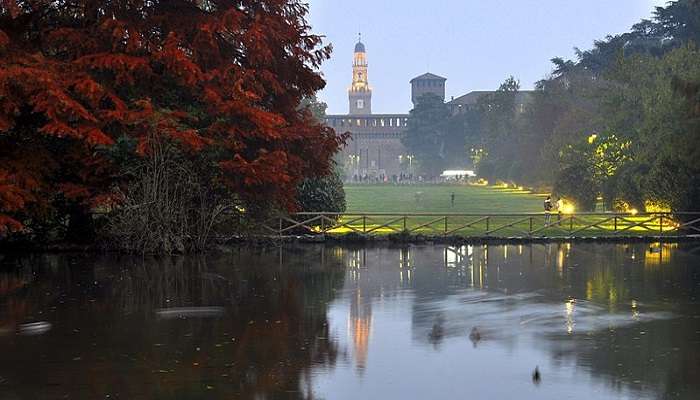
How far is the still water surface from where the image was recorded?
11.8 meters

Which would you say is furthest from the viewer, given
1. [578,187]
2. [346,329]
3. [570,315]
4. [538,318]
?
[578,187]

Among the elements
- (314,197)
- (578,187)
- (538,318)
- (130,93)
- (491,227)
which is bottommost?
(538,318)

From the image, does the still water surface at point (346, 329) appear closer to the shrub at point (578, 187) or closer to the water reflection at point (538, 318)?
the water reflection at point (538, 318)

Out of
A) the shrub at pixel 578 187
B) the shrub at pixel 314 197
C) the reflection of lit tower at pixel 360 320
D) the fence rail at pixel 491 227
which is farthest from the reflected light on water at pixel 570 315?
the shrub at pixel 578 187

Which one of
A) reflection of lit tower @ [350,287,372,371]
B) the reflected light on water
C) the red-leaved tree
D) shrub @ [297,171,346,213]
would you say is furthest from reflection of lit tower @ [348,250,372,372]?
shrub @ [297,171,346,213]

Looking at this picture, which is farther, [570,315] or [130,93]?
[130,93]

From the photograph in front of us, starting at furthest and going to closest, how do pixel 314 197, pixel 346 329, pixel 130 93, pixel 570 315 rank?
1. pixel 314 197
2. pixel 130 93
3. pixel 570 315
4. pixel 346 329

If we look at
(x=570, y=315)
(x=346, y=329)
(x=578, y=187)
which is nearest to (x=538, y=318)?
(x=570, y=315)

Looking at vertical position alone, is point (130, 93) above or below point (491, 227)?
above

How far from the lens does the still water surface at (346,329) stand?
11.8 m

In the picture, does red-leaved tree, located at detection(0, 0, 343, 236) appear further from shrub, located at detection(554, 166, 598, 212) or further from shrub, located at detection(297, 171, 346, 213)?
shrub, located at detection(554, 166, 598, 212)

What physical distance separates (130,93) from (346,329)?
48.4 ft

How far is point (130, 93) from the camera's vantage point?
28.1 m

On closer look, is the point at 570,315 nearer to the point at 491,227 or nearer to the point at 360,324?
the point at 360,324
